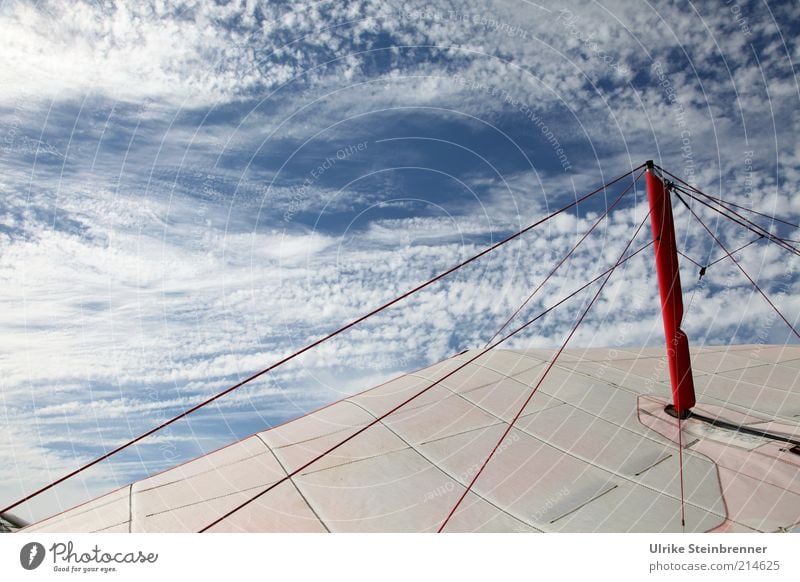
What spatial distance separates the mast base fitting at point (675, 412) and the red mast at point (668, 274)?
0.64 m

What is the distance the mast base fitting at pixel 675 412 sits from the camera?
10.6m

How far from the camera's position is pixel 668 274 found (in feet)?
32.7

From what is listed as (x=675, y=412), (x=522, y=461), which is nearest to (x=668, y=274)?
(x=675, y=412)

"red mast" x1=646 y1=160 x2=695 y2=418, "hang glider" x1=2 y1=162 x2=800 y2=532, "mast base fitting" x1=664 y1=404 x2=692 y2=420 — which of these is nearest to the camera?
"hang glider" x1=2 y1=162 x2=800 y2=532

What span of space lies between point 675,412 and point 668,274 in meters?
3.04

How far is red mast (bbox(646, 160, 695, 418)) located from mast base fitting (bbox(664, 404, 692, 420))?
0.64 metres

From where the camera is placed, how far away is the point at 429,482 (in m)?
9.12

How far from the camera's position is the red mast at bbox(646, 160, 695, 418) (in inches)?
393

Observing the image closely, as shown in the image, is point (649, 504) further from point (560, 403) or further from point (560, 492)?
point (560, 403)

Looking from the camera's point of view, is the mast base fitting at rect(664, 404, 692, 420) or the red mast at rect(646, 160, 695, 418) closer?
the red mast at rect(646, 160, 695, 418)

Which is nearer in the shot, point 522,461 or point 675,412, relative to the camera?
point 522,461

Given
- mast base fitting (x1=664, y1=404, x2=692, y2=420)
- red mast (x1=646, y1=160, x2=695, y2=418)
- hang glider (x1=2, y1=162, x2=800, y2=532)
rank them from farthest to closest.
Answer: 1. mast base fitting (x1=664, y1=404, x2=692, y2=420)
2. red mast (x1=646, y1=160, x2=695, y2=418)
3. hang glider (x1=2, y1=162, x2=800, y2=532)

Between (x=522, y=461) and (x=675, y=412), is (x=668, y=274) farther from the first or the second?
(x=522, y=461)
